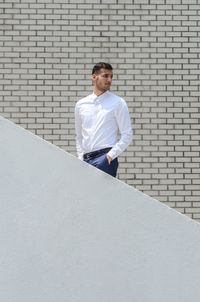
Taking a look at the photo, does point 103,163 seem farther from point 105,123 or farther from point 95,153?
point 105,123

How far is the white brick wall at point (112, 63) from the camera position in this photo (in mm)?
7398

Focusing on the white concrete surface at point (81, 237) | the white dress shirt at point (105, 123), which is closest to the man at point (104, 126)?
the white dress shirt at point (105, 123)

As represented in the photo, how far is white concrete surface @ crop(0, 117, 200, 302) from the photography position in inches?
161

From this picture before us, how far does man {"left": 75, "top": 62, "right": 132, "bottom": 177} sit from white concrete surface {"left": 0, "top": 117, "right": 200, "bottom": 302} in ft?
1.26

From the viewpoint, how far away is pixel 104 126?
14.9 ft

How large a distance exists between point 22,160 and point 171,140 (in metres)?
3.45

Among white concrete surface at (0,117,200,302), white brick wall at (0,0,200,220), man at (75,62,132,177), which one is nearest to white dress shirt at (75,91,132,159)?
man at (75,62,132,177)

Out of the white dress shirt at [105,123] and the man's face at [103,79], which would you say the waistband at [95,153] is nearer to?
the white dress shirt at [105,123]

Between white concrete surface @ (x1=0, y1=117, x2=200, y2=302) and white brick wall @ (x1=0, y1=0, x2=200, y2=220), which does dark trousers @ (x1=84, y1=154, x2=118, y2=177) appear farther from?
white brick wall @ (x1=0, y1=0, x2=200, y2=220)

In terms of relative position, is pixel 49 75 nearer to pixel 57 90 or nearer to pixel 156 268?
pixel 57 90

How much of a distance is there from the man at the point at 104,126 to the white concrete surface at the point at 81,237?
0.38 metres

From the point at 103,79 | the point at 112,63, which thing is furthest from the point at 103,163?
the point at 112,63

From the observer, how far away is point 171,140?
737cm

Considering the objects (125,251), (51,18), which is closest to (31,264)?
(125,251)
